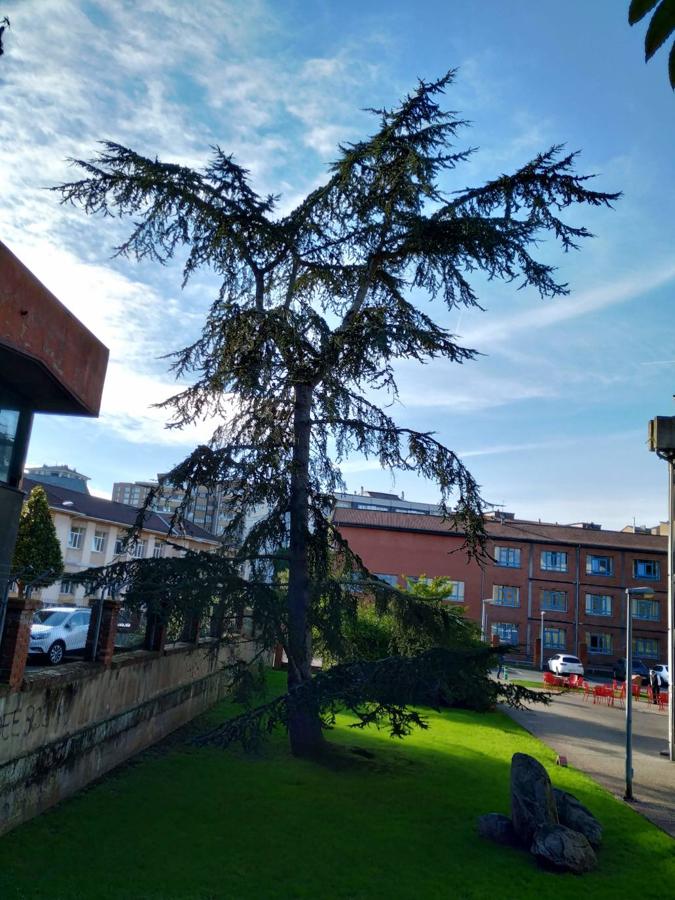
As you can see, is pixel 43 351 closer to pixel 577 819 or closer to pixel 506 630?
pixel 577 819

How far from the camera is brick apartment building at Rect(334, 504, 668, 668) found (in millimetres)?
51469

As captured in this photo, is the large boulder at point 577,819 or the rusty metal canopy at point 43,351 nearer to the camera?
the rusty metal canopy at point 43,351

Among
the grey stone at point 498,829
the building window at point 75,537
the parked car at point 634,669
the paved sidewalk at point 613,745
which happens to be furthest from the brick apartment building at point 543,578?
the grey stone at point 498,829

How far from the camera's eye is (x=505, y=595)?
52281 millimetres

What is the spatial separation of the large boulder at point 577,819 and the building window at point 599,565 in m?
45.6

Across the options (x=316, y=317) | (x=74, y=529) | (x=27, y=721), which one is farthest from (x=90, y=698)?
(x=74, y=529)

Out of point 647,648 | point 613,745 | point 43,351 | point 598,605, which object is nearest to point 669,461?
point 613,745

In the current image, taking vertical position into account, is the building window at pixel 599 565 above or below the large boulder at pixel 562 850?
above

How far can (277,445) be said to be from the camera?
42.3ft

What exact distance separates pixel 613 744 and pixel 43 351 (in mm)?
18660

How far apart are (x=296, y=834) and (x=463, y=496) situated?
6.77m

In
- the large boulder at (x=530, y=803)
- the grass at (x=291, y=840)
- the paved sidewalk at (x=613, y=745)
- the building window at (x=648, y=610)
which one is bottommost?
the paved sidewalk at (x=613, y=745)

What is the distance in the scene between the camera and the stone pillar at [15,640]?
816 centimetres

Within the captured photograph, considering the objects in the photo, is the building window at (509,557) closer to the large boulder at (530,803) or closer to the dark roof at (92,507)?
the dark roof at (92,507)
